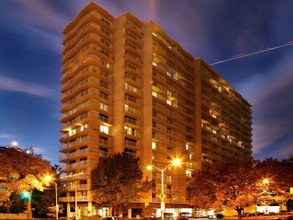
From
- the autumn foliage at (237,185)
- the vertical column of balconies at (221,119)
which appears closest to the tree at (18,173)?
the autumn foliage at (237,185)

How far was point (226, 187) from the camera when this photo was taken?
7050 cm

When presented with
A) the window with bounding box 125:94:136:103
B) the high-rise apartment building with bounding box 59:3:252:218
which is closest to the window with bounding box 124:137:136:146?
the high-rise apartment building with bounding box 59:3:252:218

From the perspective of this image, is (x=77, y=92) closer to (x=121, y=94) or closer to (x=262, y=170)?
(x=121, y=94)

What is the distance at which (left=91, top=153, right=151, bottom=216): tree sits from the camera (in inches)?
3081

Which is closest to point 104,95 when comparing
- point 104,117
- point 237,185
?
point 104,117

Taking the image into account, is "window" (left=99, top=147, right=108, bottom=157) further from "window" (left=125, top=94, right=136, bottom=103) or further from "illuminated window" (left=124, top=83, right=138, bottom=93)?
"illuminated window" (left=124, top=83, right=138, bottom=93)

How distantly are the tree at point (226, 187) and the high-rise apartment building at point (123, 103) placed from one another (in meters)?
20.9

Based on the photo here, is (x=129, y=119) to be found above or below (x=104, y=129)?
above

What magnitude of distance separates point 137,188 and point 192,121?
4643 cm

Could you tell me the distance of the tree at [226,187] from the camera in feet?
229

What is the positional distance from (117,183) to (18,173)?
21541 mm

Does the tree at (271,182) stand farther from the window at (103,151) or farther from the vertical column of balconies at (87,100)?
the vertical column of balconies at (87,100)

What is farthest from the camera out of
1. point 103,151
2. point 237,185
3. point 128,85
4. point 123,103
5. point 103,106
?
point 128,85

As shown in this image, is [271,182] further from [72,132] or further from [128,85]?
[72,132]
